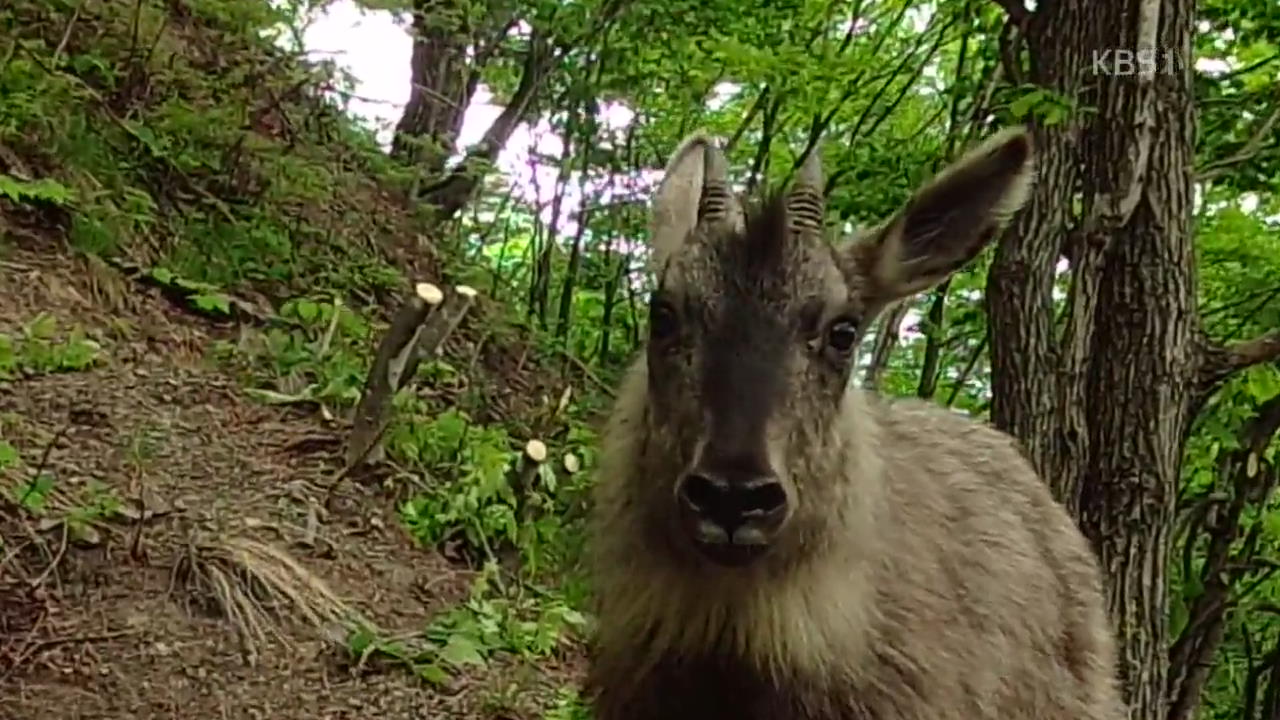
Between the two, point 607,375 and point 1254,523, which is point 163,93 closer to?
point 607,375

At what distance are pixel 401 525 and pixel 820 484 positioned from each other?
14.0 feet

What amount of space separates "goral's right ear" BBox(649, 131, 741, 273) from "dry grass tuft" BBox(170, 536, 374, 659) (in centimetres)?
257

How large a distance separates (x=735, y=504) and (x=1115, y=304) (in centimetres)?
326

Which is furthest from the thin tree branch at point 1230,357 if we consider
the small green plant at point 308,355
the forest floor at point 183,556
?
the small green plant at point 308,355

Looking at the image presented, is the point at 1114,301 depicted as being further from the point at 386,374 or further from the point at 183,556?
the point at 183,556

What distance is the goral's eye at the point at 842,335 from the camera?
12.4 ft

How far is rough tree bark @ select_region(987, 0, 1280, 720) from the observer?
5992 mm

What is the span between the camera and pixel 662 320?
3.77m

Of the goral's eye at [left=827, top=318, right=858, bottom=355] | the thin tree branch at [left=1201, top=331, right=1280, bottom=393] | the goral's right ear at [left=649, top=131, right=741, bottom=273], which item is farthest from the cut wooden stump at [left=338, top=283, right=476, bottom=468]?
Result: the goral's eye at [left=827, top=318, right=858, bottom=355]

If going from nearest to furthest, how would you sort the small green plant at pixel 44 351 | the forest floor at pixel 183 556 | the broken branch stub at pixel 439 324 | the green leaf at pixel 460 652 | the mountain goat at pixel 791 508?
1. the mountain goat at pixel 791 508
2. the forest floor at pixel 183 556
3. the green leaf at pixel 460 652
4. the small green plant at pixel 44 351
5. the broken branch stub at pixel 439 324

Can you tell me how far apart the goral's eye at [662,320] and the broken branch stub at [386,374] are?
149 inches

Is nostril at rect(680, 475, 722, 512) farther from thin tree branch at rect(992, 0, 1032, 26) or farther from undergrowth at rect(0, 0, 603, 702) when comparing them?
thin tree branch at rect(992, 0, 1032, 26)

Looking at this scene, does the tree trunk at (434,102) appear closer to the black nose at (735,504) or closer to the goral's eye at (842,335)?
the goral's eye at (842,335)

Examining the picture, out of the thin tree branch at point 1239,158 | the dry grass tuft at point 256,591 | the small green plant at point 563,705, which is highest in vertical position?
the thin tree branch at point 1239,158
